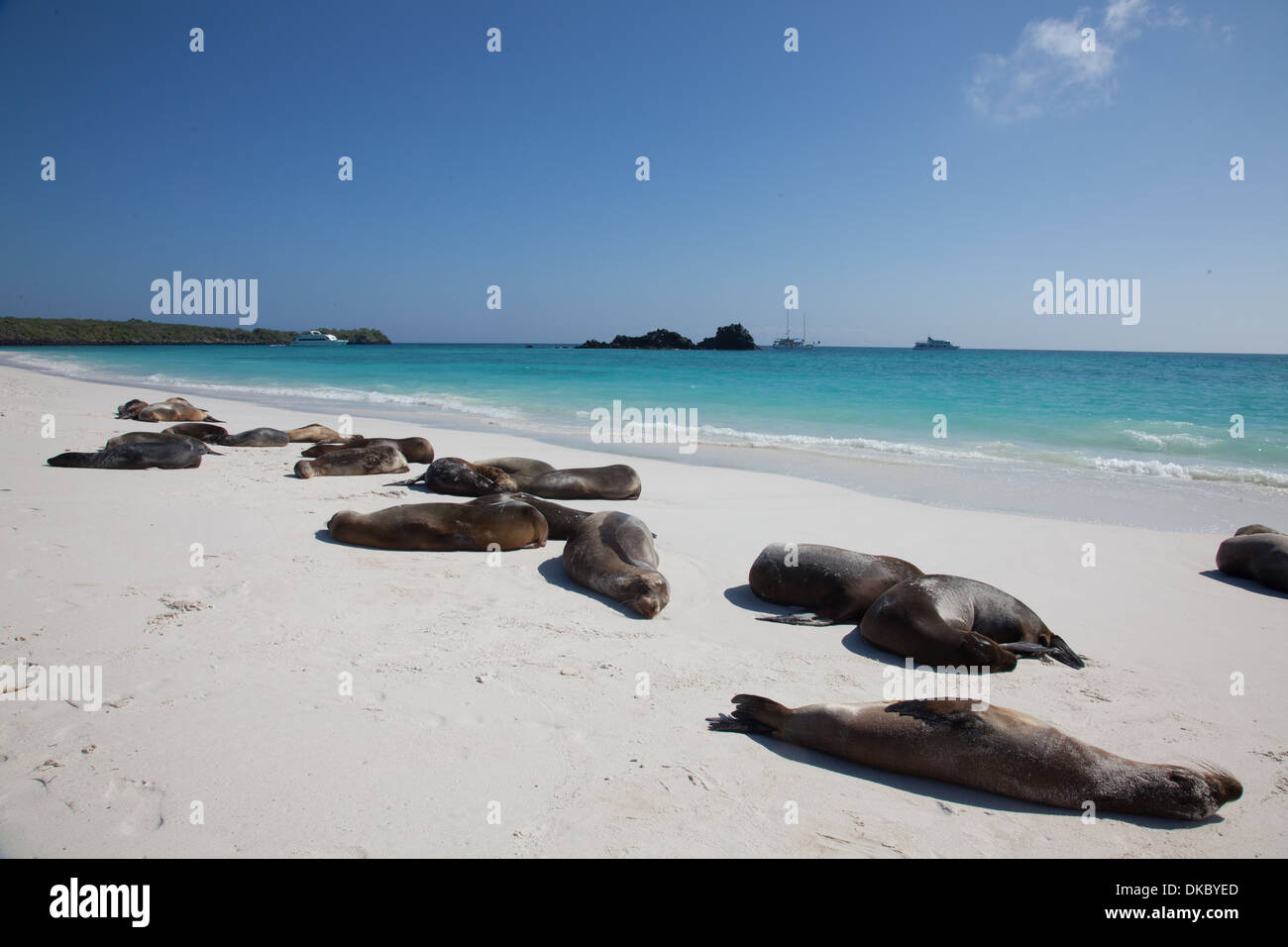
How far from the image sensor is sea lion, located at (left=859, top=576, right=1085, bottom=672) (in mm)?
3604

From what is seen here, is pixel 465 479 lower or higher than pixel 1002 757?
higher

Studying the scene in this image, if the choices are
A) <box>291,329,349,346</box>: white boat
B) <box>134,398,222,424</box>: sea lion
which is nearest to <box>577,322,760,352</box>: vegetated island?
<box>291,329,349,346</box>: white boat

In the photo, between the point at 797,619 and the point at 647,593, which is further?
the point at 647,593

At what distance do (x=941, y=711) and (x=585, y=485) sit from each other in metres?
A: 5.09

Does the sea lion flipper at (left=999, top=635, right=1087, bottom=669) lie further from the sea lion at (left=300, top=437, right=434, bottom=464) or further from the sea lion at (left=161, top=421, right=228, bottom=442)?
the sea lion at (left=161, top=421, right=228, bottom=442)

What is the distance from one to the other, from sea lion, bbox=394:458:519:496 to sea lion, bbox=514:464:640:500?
0.68ft

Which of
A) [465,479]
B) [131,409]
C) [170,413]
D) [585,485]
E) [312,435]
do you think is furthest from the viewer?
[131,409]

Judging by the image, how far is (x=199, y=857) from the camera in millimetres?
2018

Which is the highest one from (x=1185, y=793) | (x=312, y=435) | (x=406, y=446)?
(x=312, y=435)

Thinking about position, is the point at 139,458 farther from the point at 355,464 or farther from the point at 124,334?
the point at 124,334

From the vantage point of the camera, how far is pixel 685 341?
9569cm

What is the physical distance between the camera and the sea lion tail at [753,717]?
2.88m

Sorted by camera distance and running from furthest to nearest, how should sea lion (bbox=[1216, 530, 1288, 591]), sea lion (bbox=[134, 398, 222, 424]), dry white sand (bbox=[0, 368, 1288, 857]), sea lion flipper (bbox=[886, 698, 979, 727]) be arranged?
sea lion (bbox=[134, 398, 222, 424])
sea lion (bbox=[1216, 530, 1288, 591])
sea lion flipper (bbox=[886, 698, 979, 727])
dry white sand (bbox=[0, 368, 1288, 857])

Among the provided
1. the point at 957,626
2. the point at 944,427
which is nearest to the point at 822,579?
the point at 957,626
